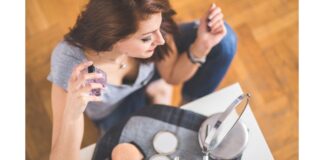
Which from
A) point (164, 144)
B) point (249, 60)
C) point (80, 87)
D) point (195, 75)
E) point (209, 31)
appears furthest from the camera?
point (249, 60)

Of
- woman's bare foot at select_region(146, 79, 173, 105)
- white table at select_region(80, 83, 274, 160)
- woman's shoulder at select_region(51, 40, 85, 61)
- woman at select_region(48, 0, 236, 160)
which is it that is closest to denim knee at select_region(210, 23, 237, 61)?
woman at select_region(48, 0, 236, 160)

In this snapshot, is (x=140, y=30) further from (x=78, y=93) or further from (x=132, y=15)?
(x=78, y=93)

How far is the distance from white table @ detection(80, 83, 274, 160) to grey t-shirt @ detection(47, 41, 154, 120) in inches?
6.9

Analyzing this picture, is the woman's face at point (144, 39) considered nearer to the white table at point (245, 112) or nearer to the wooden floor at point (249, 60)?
the white table at point (245, 112)

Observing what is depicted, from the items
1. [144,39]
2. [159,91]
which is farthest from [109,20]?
[159,91]

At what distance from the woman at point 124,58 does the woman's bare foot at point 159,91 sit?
0.03m

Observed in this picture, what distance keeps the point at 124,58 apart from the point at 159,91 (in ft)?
1.10

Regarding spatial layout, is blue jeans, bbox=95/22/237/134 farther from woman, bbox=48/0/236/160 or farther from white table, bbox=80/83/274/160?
white table, bbox=80/83/274/160

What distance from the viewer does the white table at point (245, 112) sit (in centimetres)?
102

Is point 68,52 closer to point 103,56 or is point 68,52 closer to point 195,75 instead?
point 103,56

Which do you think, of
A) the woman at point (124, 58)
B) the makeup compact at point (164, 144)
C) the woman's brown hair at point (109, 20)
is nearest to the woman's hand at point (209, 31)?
the woman at point (124, 58)

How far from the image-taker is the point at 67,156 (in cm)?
102

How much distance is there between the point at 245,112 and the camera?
1050 millimetres
